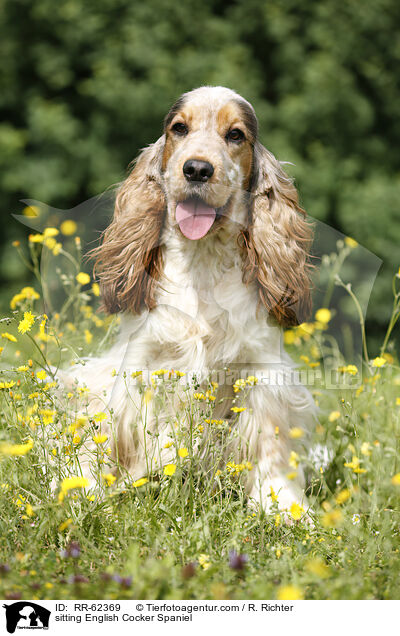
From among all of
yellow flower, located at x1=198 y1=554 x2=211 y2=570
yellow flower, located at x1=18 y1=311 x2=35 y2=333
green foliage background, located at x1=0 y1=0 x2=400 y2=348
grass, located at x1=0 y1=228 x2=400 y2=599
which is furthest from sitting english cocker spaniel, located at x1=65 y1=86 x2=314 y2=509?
green foliage background, located at x1=0 y1=0 x2=400 y2=348

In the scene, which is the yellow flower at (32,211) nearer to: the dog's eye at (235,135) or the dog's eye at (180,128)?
the dog's eye at (180,128)

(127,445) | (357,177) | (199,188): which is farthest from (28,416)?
(357,177)

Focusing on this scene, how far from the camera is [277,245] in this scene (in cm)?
274

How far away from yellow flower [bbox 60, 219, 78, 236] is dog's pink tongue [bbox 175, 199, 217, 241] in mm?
591

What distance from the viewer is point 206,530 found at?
6.82 feet

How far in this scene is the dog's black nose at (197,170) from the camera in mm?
2391

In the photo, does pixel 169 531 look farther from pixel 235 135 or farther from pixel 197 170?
pixel 235 135

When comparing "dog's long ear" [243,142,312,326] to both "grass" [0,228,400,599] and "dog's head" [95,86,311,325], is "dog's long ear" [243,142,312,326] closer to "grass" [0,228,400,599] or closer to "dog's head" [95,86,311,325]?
"dog's head" [95,86,311,325]

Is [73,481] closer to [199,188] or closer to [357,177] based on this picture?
[199,188]

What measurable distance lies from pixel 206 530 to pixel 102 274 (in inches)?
48.2
